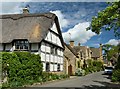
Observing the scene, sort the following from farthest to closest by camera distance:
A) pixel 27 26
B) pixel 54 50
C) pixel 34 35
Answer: pixel 54 50 → pixel 27 26 → pixel 34 35

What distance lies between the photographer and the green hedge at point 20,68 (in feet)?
73.3

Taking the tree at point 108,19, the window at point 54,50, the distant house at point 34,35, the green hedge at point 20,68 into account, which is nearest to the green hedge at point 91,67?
the window at point 54,50

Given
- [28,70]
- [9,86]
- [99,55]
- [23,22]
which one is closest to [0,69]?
[9,86]

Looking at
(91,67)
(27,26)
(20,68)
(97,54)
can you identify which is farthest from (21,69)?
(97,54)

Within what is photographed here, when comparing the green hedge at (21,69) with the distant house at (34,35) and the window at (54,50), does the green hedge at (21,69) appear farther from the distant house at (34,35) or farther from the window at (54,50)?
the window at (54,50)

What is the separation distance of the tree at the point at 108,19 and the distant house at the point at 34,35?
14543mm

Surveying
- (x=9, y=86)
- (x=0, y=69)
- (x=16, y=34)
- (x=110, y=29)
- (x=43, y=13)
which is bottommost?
(x=9, y=86)

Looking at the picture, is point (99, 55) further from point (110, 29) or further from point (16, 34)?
point (110, 29)

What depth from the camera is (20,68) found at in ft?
80.4

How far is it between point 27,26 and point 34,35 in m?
2.44

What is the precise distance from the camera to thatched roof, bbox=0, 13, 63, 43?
3177 cm

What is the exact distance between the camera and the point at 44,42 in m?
32.6

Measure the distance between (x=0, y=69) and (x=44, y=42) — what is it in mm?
11864

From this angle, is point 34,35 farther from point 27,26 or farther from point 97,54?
point 97,54
